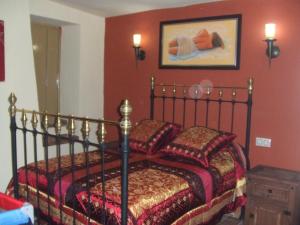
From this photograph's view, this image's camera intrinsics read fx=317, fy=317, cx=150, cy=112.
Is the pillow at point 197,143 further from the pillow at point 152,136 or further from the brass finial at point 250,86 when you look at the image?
the brass finial at point 250,86

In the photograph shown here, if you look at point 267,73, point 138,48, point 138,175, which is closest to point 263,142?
point 267,73

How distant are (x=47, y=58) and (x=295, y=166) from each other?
3.07 m

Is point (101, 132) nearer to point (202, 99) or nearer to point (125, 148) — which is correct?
point (125, 148)

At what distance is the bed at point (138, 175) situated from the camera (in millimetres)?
1835

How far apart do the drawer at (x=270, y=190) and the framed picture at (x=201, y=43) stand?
3.89ft

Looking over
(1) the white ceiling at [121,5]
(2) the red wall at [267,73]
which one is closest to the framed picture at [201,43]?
(2) the red wall at [267,73]

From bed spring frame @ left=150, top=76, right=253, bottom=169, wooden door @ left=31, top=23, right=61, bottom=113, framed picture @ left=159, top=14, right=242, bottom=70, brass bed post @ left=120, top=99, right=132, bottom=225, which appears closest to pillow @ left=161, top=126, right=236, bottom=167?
bed spring frame @ left=150, top=76, right=253, bottom=169

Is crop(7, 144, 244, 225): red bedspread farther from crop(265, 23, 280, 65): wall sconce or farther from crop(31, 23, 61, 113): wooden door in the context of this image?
crop(31, 23, 61, 113): wooden door

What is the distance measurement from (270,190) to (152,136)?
1164 mm

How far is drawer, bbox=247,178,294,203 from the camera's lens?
2555mm

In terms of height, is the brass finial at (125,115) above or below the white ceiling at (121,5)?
below

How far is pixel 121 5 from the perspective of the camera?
3594 mm

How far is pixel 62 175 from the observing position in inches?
85.7

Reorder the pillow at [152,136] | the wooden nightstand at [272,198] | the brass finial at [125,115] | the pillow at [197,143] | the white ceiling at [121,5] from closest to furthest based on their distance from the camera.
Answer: the brass finial at [125,115] < the wooden nightstand at [272,198] < the pillow at [197,143] < the pillow at [152,136] < the white ceiling at [121,5]
